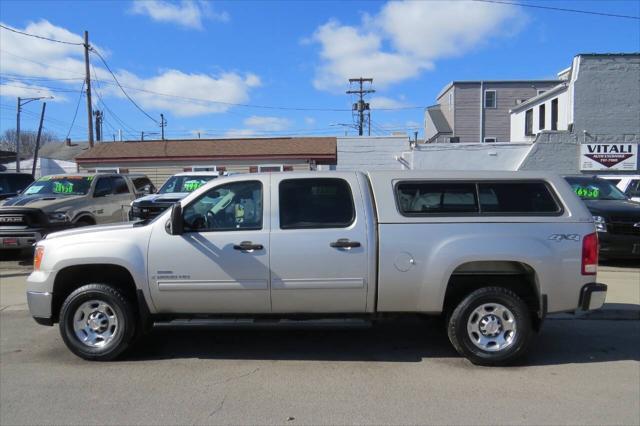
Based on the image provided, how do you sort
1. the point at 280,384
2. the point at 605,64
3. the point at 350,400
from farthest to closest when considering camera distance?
the point at 605,64
the point at 280,384
the point at 350,400

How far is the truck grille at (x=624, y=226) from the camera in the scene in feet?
32.1

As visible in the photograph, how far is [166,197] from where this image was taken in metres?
11.7

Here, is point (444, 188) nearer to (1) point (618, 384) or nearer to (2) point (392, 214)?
(2) point (392, 214)

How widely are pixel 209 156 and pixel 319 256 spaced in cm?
2492

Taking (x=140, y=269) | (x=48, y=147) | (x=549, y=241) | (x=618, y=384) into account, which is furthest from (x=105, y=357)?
(x=48, y=147)

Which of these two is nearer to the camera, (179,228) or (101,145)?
(179,228)

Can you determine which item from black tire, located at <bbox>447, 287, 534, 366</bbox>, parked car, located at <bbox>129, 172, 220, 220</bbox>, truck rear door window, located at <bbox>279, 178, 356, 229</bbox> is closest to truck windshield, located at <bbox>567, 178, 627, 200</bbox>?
black tire, located at <bbox>447, 287, 534, 366</bbox>

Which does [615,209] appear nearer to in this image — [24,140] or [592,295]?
[592,295]

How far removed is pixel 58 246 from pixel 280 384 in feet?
8.14

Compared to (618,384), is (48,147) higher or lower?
higher

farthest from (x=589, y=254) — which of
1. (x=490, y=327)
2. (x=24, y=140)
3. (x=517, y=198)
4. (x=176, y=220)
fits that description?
(x=24, y=140)

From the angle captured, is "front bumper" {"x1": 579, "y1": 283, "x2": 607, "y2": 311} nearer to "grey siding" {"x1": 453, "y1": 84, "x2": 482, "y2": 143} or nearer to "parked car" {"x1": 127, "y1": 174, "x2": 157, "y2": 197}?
"parked car" {"x1": 127, "y1": 174, "x2": 157, "y2": 197}

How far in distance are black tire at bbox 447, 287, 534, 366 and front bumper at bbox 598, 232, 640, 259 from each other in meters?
5.81

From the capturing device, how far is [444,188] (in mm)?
5148
